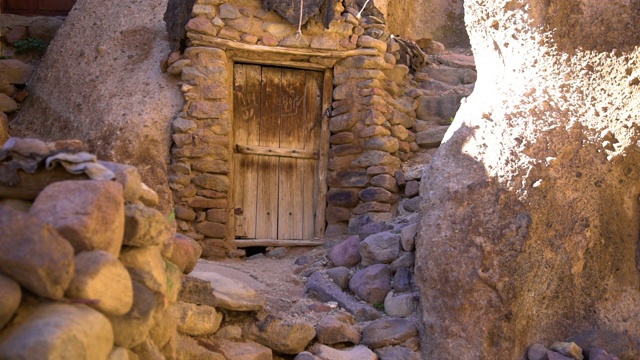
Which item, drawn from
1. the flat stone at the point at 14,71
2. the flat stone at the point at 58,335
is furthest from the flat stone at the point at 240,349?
the flat stone at the point at 14,71

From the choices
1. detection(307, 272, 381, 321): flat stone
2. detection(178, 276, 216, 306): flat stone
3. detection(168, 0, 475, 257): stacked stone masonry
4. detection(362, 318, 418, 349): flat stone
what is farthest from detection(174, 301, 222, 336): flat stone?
detection(168, 0, 475, 257): stacked stone masonry

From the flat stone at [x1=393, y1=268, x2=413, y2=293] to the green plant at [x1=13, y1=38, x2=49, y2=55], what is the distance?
203 inches

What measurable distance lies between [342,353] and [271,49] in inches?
128

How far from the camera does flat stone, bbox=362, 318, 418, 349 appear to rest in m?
4.64

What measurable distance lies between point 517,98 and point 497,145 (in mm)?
355

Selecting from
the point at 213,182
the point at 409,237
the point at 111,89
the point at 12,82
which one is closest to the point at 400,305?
the point at 409,237

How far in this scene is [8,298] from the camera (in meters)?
2.21

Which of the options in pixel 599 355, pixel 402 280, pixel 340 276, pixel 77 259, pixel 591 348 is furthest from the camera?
pixel 340 276

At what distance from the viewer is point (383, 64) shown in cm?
711

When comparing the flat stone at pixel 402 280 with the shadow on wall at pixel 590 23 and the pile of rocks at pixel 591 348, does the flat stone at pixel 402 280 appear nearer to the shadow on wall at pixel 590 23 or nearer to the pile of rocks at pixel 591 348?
the pile of rocks at pixel 591 348

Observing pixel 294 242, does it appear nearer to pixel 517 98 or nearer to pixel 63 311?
pixel 517 98

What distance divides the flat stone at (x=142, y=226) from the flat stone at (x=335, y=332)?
5.85ft

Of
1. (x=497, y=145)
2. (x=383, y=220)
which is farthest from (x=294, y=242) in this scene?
(x=497, y=145)

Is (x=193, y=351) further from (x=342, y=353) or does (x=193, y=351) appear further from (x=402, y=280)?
(x=402, y=280)
